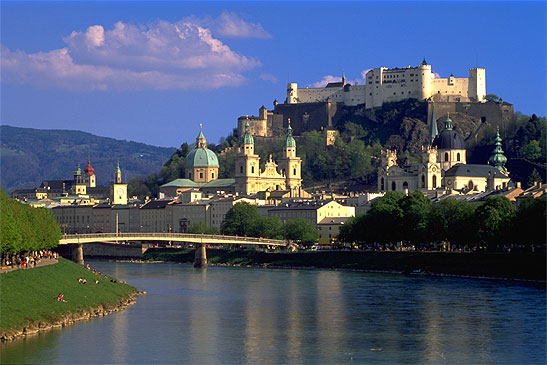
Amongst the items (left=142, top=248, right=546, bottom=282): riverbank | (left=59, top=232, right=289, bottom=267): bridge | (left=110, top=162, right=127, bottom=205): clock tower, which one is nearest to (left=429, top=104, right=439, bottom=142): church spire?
(left=110, top=162, right=127, bottom=205): clock tower

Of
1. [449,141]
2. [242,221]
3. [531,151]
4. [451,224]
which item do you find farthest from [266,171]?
[451,224]

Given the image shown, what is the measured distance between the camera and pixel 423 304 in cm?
5872

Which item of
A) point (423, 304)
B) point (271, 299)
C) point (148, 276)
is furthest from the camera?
point (148, 276)

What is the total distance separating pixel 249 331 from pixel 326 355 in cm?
703

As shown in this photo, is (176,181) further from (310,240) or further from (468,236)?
(468,236)

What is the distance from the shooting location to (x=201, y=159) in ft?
543

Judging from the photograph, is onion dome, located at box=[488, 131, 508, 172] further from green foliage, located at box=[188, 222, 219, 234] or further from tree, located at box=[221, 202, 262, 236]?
green foliage, located at box=[188, 222, 219, 234]

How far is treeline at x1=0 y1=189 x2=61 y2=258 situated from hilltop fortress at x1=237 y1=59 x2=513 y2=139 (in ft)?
311

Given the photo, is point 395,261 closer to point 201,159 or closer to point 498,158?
point 498,158

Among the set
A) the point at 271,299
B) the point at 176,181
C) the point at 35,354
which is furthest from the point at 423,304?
the point at 176,181

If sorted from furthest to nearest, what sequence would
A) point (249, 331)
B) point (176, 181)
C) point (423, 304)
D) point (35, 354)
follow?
point (176, 181)
point (423, 304)
point (249, 331)
point (35, 354)

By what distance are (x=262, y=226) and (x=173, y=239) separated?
1836 centimetres

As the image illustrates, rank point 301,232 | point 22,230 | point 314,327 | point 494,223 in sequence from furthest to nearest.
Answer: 1. point 301,232
2. point 494,223
3. point 22,230
4. point 314,327

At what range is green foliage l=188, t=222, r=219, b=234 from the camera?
121281 mm
